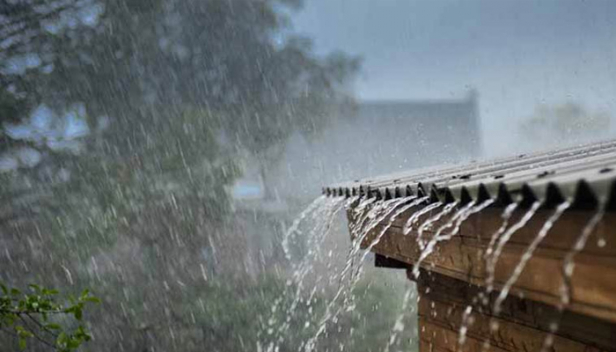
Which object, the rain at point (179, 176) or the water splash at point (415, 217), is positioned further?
the rain at point (179, 176)

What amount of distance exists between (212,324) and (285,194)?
16.7ft

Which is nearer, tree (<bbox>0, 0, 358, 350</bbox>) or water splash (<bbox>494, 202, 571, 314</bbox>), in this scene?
water splash (<bbox>494, 202, 571, 314</bbox>)

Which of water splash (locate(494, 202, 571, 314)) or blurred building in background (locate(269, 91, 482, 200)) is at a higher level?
blurred building in background (locate(269, 91, 482, 200))

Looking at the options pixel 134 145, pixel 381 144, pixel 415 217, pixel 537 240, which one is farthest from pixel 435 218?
pixel 381 144

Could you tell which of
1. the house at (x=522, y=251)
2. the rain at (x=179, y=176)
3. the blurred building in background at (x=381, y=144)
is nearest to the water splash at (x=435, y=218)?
the house at (x=522, y=251)

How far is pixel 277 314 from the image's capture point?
467 inches

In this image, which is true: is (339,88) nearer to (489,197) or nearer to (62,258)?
(62,258)

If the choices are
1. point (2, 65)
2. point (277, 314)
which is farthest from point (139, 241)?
point (2, 65)

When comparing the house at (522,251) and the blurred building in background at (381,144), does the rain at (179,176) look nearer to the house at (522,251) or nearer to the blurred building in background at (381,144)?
the blurred building in background at (381,144)

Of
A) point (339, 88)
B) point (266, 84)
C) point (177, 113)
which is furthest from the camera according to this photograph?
point (339, 88)

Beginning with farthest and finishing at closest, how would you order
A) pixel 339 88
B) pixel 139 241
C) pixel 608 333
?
pixel 339 88 → pixel 139 241 → pixel 608 333

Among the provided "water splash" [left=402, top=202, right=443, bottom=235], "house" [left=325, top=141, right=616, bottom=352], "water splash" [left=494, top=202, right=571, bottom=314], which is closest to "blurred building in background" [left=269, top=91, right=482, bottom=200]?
"house" [left=325, top=141, right=616, bottom=352]

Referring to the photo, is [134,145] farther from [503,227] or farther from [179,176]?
[503,227]

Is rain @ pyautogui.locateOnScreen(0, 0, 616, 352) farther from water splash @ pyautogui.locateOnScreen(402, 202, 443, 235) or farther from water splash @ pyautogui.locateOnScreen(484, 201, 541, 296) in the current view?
water splash @ pyautogui.locateOnScreen(484, 201, 541, 296)
